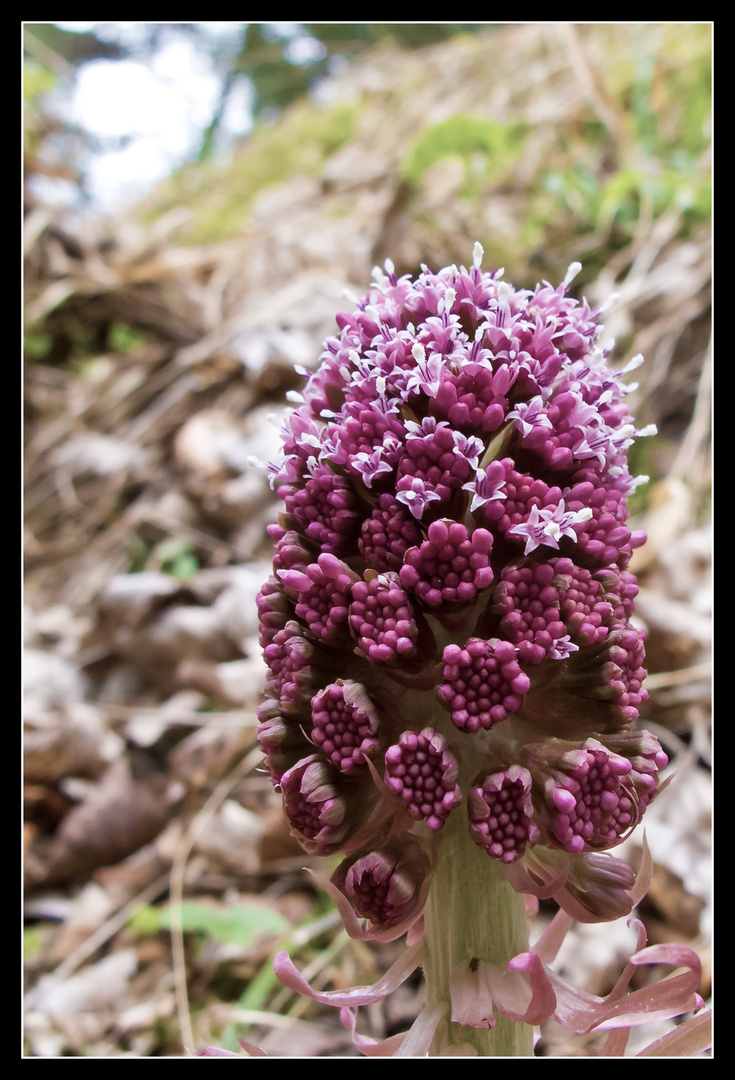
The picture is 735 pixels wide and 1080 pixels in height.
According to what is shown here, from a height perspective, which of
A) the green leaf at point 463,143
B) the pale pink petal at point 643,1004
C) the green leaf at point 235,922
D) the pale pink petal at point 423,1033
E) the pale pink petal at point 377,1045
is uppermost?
the green leaf at point 463,143

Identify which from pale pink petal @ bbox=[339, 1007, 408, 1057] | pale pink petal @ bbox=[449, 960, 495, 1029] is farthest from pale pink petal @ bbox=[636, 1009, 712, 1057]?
pale pink petal @ bbox=[339, 1007, 408, 1057]

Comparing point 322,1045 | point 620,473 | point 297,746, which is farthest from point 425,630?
point 322,1045

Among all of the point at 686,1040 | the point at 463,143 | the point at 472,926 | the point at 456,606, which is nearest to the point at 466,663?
the point at 456,606

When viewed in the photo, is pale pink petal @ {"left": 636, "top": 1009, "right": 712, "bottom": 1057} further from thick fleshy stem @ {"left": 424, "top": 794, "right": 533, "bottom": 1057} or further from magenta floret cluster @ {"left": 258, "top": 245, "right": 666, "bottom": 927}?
magenta floret cluster @ {"left": 258, "top": 245, "right": 666, "bottom": 927}

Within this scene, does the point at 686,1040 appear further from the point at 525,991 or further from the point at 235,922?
the point at 235,922

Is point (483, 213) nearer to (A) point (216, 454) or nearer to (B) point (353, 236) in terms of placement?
(B) point (353, 236)

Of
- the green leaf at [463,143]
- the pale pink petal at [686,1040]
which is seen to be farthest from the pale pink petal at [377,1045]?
the green leaf at [463,143]

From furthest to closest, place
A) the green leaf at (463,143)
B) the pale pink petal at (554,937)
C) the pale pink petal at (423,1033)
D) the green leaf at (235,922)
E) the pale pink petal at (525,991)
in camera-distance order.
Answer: the green leaf at (463,143) < the green leaf at (235,922) < the pale pink petal at (554,937) < the pale pink petal at (423,1033) < the pale pink petal at (525,991)

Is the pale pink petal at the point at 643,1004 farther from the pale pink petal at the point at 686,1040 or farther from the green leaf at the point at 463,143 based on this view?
the green leaf at the point at 463,143
